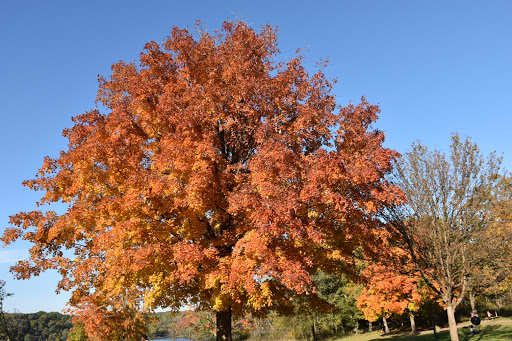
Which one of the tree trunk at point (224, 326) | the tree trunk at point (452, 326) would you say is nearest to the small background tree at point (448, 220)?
the tree trunk at point (452, 326)

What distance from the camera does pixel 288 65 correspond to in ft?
46.4

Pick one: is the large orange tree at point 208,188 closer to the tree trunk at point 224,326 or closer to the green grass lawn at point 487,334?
the tree trunk at point 224,326

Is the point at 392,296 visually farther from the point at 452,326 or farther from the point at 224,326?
the point at 224,326

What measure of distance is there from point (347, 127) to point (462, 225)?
20.8 ft

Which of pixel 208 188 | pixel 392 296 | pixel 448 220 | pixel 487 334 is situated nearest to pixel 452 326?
pixel 448 220

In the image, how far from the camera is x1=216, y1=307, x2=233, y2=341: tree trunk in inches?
496

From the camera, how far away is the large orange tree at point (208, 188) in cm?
966

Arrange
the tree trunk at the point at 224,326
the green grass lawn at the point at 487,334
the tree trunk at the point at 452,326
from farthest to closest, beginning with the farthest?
the green grass lawn at the point at 487,334, the tree trunk at the point at 452,326, the tree trunk at the point at 224,326

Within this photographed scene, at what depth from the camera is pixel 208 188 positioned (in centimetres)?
Answer: 1023

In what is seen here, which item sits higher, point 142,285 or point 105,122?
point 105,122

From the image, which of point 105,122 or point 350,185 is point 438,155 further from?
point 105,122

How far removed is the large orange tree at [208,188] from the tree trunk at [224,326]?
0.04 metres

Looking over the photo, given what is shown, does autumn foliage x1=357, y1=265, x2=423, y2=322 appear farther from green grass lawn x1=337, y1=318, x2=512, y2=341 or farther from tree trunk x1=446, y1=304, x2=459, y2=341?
tree trunk x1=446, y1=304, x2=459, y2=341

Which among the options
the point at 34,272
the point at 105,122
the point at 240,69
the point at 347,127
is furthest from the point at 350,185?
the point at 34,272
